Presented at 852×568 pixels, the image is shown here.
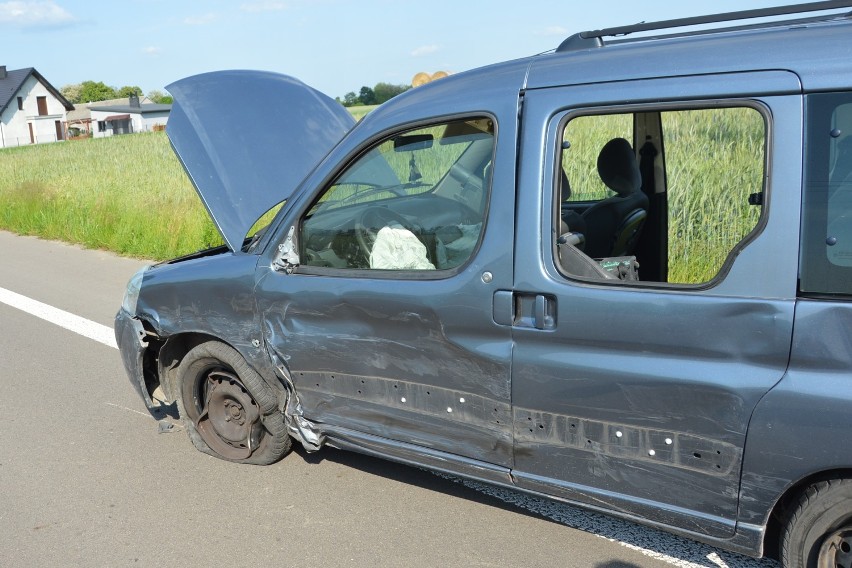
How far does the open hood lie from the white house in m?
79.9

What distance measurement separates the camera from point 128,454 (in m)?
4.68

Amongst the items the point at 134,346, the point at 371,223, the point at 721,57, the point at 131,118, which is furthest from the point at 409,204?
the point at 131,118

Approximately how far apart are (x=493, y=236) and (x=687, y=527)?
49.3 inches

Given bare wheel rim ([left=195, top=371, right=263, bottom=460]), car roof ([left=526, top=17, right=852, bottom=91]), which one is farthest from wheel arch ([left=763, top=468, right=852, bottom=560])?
bare wheel rim ([left=195, top=371, right=263, bottom=460])

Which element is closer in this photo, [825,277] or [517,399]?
[825,277]

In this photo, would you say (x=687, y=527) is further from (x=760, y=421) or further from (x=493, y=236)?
(x=493, y=236)

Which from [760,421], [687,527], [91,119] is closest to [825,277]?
[760,421]

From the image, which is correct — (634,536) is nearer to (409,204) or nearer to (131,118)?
(409,204)

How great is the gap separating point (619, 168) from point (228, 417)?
243 centimetres

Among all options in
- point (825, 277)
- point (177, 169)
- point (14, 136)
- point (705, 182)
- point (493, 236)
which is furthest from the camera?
point (14, 136)

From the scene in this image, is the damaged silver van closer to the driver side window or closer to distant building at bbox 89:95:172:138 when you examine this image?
the driver side window

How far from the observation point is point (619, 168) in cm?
402

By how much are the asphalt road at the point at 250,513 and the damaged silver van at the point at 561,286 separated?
0.31m

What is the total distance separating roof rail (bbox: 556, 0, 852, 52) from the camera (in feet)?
9.04
